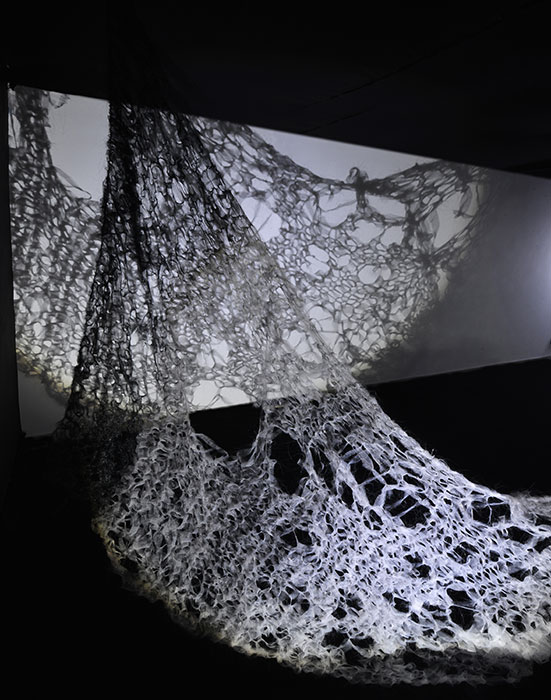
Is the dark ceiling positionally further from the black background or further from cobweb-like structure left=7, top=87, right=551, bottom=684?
cobweb-like structure left=7, top=87, right=551, bottom=684

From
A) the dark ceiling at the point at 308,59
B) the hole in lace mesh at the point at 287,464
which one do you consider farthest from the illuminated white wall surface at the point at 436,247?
the hole in lace mesh at the point at 287,464

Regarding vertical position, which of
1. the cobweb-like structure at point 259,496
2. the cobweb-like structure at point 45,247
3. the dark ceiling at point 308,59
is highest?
the dark ceiling at point 308,59

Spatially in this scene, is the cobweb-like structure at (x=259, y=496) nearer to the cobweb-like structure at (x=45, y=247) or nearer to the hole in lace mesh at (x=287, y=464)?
the hole in lace mesh at (x=287, y=464)

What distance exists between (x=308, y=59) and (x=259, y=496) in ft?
4.82

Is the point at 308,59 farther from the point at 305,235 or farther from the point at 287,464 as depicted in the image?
the point at 287,464

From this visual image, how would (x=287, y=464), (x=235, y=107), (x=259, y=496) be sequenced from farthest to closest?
(x=235, y=107), (x=287, y=464), (x=259, y=496)

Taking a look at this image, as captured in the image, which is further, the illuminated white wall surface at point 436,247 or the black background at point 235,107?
the illuminated white wall surface at point 436,247

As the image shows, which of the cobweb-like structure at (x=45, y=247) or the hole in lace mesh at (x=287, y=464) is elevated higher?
the cobweb-like structure at (x=45, y=247)

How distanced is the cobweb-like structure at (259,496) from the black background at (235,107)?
0.10 meters

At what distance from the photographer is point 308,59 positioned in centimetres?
205

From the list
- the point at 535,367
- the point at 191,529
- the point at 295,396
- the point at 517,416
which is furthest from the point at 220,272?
the point at 535,367

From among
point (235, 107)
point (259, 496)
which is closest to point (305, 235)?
point (235, 107)

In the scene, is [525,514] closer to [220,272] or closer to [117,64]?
[220,272]

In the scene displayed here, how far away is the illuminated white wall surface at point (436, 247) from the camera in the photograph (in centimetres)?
262
